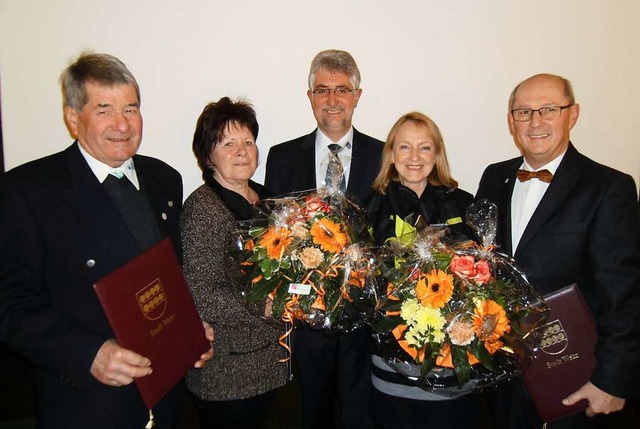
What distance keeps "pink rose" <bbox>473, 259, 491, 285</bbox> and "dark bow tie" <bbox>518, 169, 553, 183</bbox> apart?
2.41 feet

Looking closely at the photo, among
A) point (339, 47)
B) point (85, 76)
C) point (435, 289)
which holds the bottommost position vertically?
point (435, 289)

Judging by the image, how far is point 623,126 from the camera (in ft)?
12.2

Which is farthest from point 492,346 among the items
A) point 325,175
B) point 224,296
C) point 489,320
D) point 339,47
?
point 339,47

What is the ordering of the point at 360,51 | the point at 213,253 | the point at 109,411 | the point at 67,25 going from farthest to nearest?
the point at 360,51, the point at 67,25, the point at 213,253, the point at 109,411

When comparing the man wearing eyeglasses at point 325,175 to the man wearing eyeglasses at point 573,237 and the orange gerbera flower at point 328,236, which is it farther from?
the orange gerbera flower at point 328,236

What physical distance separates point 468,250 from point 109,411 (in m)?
1.48

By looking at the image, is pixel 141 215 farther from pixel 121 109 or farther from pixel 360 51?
pixel 360 51

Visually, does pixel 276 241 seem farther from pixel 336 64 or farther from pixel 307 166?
pixel 336 64

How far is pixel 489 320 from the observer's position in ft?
5.51

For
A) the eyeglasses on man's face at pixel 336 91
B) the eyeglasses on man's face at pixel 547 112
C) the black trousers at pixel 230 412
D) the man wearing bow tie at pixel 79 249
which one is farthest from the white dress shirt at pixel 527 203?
the man wearing bow tie at pixel 79 249

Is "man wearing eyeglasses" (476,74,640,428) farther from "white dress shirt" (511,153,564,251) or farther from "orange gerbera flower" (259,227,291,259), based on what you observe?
"orange gerbera flower" (259,227,291,259)

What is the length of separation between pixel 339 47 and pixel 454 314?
2.31 meters

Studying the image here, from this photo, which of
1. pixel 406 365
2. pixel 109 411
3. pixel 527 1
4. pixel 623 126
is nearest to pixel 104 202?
pixel 109 411

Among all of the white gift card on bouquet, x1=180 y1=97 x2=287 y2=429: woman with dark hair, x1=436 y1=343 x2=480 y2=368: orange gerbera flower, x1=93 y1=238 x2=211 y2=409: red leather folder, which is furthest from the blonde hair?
x1=93 y1=238 x2=211 y2=409: red leather folder
